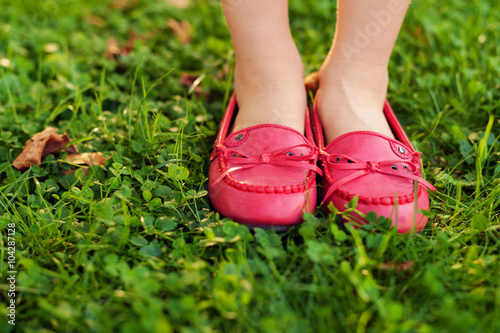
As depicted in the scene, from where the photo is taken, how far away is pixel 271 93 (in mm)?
1382

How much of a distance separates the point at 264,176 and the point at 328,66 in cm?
55

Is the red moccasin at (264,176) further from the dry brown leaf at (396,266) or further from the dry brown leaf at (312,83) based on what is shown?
the dry brown leaf at (312,83)

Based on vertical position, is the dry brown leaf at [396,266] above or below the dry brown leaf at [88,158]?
above

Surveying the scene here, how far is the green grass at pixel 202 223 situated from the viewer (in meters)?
0.89

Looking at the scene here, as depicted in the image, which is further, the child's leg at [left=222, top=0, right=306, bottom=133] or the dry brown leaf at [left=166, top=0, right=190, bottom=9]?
the dry brown leaf at [left=166, top=0, right=190, bottom=9]

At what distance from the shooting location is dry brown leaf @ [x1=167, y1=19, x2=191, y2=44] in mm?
2240

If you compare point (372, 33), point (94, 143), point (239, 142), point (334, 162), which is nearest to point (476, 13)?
point (372, 33)

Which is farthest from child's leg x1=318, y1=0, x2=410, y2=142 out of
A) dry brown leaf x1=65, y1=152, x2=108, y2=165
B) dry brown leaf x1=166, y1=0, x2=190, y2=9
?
dry brown leaf x1=166, y1=0, x2=190, y2=9

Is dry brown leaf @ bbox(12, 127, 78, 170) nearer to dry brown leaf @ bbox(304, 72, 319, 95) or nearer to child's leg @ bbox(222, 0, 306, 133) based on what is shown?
child's leg @ bbox(222, 0, 306, 133)

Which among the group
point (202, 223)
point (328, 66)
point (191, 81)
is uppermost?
point (328, 66)

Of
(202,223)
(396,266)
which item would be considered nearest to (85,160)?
(202,223)

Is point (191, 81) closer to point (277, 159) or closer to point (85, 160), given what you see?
point (85, 160)

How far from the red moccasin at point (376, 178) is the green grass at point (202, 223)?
0.20 ft

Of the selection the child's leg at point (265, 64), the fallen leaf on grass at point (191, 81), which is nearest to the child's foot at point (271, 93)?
the child's leg at point (265, 64)
